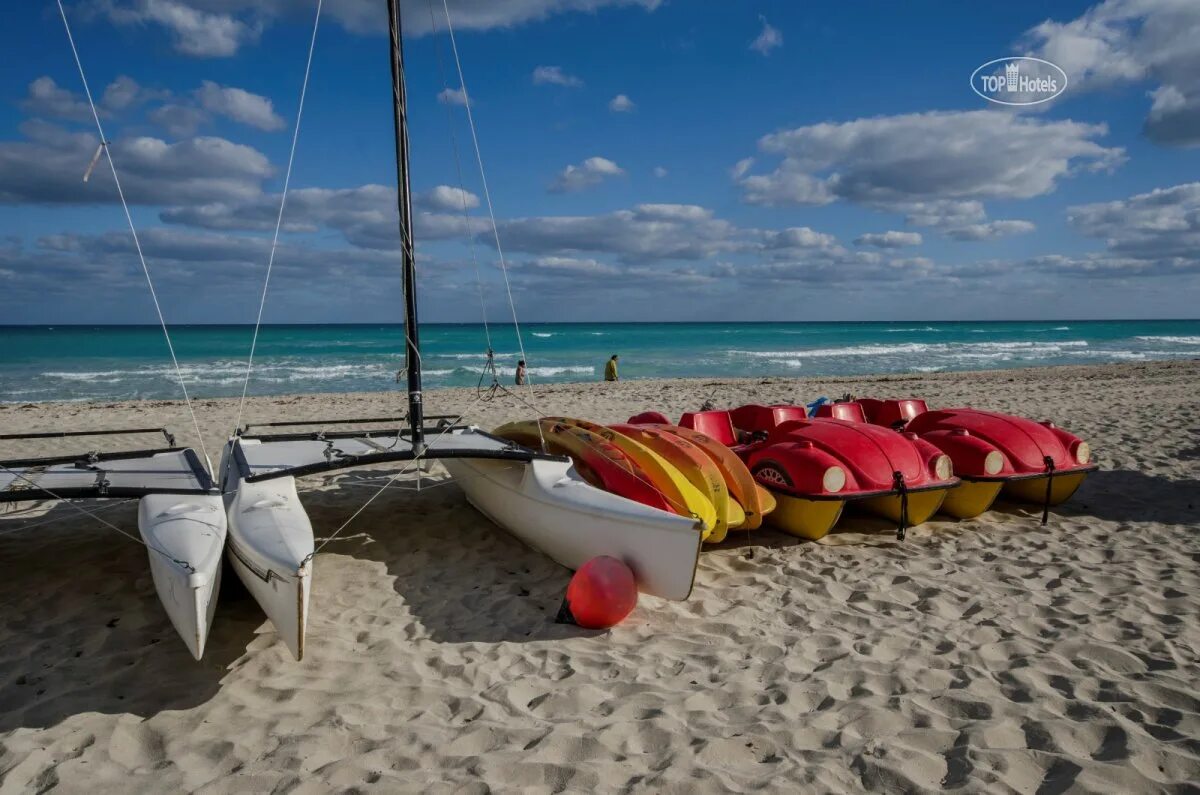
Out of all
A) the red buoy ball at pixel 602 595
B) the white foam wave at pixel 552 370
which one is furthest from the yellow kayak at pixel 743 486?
the white foam wave at pixel 552 370

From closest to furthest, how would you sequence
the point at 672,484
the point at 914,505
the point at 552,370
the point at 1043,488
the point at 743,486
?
1. the point at 672,484
2. the point at 743,486
3. the point at 914,505
4. the point at 1043,488
5. the point at 552,370

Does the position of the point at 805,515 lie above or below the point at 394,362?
above

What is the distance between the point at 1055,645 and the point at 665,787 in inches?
95.5

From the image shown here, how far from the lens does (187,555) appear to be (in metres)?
3.79

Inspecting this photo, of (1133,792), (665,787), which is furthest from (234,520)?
(1133,792)

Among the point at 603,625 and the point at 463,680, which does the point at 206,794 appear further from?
the point at 603,625

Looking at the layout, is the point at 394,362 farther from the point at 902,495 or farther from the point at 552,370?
the point at 902,495

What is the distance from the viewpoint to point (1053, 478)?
20.7 ft

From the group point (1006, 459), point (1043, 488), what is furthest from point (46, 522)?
point (1043, 488)

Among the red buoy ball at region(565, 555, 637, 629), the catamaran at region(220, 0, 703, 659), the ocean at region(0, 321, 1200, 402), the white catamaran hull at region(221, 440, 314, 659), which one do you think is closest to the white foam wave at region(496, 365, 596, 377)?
the ocean at region(0, 321, 1200, 402)

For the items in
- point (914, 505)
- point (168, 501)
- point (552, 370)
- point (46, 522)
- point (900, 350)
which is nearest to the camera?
point (168, 501)

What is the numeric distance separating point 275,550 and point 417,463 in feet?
5.62

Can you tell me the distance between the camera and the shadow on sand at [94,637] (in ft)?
11.5

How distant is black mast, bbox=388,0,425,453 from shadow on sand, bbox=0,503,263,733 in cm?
172
